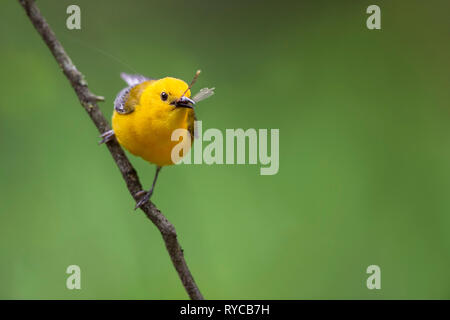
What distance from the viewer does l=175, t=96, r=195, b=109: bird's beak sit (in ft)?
Result: 6.57

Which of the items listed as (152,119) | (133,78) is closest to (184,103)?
(152,119)

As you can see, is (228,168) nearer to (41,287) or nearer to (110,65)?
(110,65)

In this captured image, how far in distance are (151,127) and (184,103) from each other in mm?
261

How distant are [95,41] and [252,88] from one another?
135cm

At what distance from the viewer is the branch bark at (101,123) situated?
1.88 meters

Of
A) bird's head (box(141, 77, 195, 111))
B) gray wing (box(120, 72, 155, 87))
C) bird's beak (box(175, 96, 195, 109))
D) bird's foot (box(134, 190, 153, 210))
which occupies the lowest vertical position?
bird's foot (box(134, 190, 153, 210))

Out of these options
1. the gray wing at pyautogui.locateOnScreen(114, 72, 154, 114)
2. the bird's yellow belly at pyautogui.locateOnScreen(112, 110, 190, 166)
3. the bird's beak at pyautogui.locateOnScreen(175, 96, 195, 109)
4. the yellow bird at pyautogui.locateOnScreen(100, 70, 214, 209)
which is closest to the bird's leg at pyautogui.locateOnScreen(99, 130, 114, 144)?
the yellow bird at pyautogui.locateOnScreen(100, 70, 214, 209)

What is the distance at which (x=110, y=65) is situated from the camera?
11.3 feet

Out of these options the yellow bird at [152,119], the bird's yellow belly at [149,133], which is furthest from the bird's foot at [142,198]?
the bird's yellow belly at [149,133]

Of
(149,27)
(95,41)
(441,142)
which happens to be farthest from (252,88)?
(441,142)

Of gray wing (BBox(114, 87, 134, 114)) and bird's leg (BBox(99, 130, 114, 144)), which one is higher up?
gray wing (BBox(114, 87, 134, 114))

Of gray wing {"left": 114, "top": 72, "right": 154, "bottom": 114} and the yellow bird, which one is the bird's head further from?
gray wing {"left": 114, "top": 72, "right": 154, "bottom": 114}

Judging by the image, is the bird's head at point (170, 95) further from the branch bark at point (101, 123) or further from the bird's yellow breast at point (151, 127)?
the branch bark at point (101, 123)

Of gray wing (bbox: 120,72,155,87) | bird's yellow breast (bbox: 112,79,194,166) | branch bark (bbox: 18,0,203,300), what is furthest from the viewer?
gray wing (bbox: 120,72,155,87)
